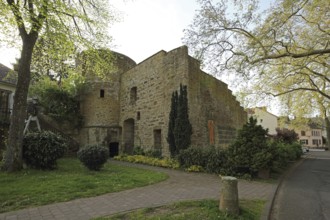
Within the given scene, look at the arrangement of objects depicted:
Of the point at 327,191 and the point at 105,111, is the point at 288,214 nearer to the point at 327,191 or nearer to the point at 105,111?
the point at 327,191

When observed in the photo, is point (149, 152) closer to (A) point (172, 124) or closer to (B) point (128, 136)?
(A) point (172, 124)

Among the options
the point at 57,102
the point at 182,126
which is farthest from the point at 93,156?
the point at 57,102

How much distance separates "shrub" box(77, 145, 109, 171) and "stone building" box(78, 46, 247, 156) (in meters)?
4.44

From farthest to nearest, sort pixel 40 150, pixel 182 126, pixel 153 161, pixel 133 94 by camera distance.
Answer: pixel 133 94 < pixel 153 161 < pixel 182 126 < pixel 40 150

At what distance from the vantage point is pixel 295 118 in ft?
72.0

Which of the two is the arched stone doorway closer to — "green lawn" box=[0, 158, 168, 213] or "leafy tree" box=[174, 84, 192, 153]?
"leafy tree" box=[174, 84, 192, 153]

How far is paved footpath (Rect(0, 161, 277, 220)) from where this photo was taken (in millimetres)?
4031

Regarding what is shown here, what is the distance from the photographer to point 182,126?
37.9 feet

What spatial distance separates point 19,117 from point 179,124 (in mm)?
7037

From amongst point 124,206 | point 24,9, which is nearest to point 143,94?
point 24,9

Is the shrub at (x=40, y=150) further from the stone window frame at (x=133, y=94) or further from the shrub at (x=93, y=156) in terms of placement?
the stone window frame at (x=133, y=94)

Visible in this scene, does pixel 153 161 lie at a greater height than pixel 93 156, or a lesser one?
lesser

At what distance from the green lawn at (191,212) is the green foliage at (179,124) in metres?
6.67

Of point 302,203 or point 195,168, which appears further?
point 195,168
